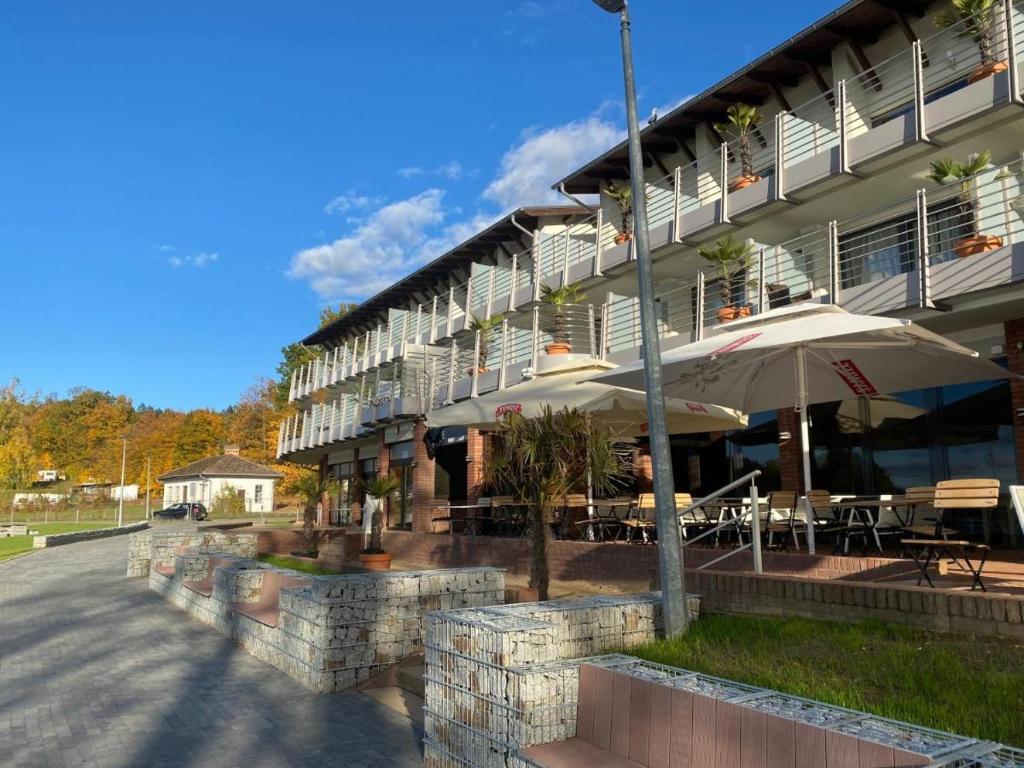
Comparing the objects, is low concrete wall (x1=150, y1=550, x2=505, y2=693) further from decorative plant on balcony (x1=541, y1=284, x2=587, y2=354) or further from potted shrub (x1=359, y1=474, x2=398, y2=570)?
decorative plant on balcony (x1=541, y1=284, x2=587, y2=354)

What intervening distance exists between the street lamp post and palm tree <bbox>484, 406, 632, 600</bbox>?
3013mm

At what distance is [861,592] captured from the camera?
573cm

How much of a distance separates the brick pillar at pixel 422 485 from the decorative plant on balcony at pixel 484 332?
2374mm

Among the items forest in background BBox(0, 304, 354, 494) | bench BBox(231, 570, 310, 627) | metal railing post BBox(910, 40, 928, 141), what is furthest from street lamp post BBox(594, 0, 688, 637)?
forest in background BBox(0, 304, 354, 494)

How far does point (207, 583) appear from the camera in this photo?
13555mm

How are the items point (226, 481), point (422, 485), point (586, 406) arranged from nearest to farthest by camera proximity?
point (586, 406) → point (422, 485) → point (226, 481)

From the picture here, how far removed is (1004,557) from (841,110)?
308 inches

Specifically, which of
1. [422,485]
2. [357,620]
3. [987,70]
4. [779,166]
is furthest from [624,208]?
[357,620]

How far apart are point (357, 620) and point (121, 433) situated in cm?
8381

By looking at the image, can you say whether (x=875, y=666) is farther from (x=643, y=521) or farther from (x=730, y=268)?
(x=730, y=268)

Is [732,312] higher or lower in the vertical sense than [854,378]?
higher

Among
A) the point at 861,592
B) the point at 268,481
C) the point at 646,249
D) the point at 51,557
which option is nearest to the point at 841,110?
the point at 646,249

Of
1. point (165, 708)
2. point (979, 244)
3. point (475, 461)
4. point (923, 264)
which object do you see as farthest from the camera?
point (475, 461)

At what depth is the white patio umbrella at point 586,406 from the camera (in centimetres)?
1036
